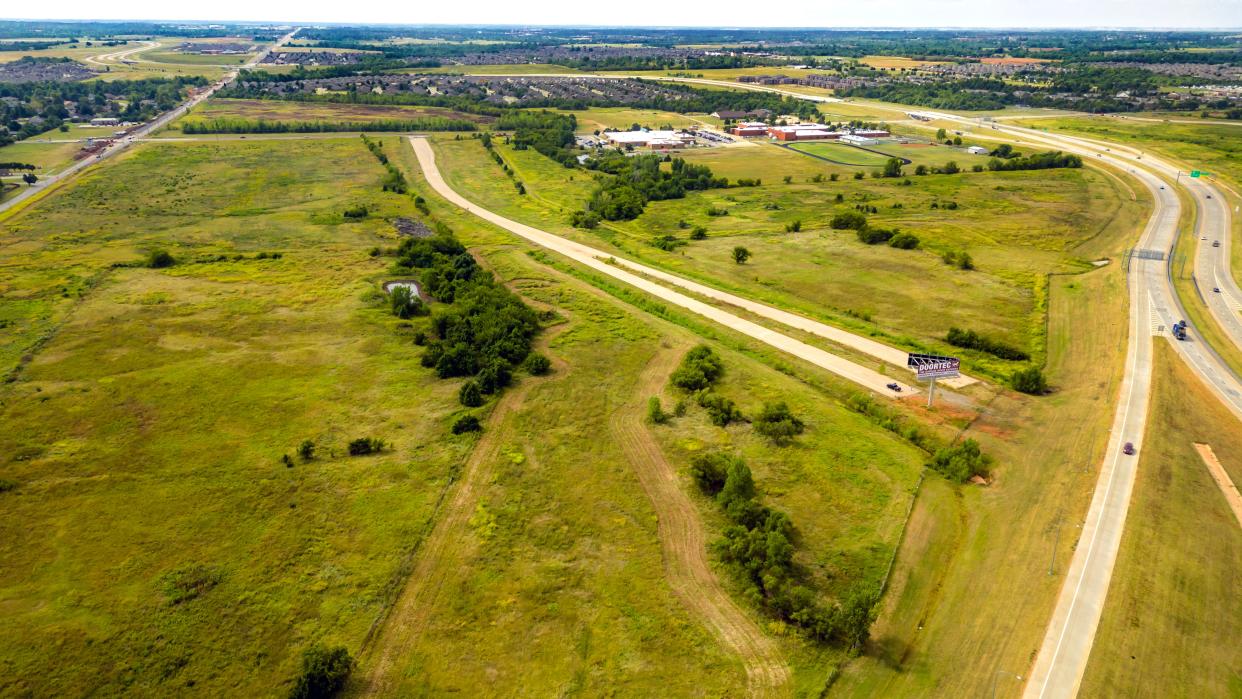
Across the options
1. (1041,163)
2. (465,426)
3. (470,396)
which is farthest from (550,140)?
(465,426)

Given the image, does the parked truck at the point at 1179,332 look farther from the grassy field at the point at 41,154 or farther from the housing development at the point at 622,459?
the grassy field at the point at 41,154

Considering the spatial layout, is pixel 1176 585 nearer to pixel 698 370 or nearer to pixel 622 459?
pixel 622 459

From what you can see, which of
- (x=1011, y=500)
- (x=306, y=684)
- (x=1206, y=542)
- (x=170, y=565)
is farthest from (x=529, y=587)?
(x=1206, y=542)

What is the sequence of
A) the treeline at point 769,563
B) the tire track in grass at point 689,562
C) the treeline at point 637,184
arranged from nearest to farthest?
the tire track in grass at point 689,562 < the treeline at point 769,563 < the treeline at point 637,184

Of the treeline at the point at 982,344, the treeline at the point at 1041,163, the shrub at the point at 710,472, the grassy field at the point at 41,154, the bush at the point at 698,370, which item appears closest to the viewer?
the shrub at the point at 710,472

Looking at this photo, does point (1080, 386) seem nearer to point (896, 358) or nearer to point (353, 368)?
point (896, 358)

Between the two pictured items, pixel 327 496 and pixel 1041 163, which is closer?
pixel 327 496

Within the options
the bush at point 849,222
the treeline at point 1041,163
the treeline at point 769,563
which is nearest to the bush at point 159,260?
the treeline at point 769,563
